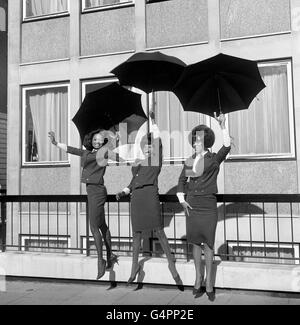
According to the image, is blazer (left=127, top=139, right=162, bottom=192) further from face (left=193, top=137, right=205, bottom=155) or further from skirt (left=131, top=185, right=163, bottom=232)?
face (left=193, top=137, right=205, bottom=155)

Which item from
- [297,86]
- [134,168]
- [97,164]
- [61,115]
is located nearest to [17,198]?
[97,164]

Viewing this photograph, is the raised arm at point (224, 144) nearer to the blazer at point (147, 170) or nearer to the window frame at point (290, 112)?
the blazer at point (147, 170)

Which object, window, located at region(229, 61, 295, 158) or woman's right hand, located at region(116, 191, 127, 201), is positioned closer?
woman's right hand, located at region(116, 191, 127, 201)

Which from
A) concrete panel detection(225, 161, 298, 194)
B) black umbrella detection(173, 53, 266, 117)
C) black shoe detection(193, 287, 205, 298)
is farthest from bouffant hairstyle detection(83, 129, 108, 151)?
concrete panel detection(225, 161, 298, 194)

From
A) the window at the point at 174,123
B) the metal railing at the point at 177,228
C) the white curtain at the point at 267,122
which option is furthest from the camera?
the window at the point at 174,123

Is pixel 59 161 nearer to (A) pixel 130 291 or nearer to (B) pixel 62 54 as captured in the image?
(B) pixel 62 54

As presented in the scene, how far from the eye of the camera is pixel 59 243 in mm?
8508

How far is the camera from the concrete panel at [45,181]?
887 centimetres

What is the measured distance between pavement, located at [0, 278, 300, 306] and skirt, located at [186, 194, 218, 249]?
A: 0.73 metres

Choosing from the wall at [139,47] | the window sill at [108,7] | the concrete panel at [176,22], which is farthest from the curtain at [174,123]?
the window sill at [108,7]

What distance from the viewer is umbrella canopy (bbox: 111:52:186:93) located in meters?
5.44

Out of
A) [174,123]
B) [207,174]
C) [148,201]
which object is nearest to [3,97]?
[174,123]

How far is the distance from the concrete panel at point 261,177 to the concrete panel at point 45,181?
332 centimetres

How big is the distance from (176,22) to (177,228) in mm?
3818
